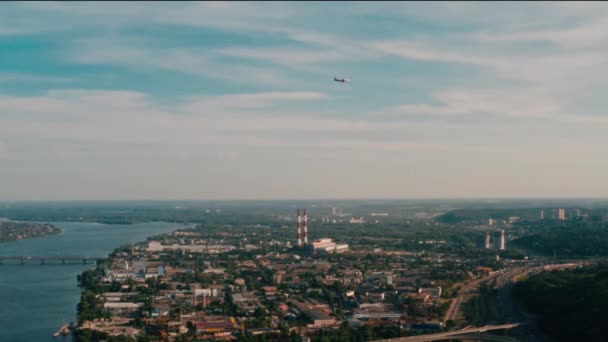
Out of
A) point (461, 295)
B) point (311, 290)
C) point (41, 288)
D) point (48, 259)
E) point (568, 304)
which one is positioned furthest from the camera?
point (48, 259)

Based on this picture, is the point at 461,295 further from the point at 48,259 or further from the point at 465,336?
the point at 48,259

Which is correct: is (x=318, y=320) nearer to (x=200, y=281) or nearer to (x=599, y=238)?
(x=200, y=281)

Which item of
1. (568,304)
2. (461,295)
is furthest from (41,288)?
(568,304)

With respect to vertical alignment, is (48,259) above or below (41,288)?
Result: above

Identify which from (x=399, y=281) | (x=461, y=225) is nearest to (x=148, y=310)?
(x=399, y=281)

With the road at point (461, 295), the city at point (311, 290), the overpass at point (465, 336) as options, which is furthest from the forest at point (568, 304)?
the road at point (461, 295)

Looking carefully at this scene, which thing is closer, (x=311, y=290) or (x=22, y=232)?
(x=311, y=290)
